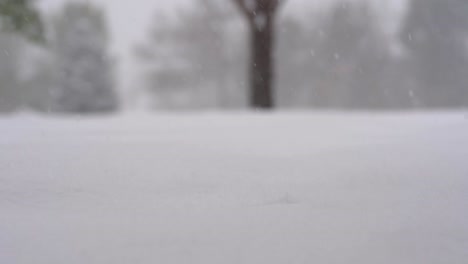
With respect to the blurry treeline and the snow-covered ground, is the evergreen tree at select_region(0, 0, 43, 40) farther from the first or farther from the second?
the blurry treeline

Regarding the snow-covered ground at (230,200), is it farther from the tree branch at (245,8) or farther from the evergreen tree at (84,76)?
the evergreen tree at (84,76)

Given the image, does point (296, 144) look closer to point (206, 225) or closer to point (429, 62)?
point (206, 225)

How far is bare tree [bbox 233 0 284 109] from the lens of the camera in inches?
332

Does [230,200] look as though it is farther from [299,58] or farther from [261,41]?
[299,58]

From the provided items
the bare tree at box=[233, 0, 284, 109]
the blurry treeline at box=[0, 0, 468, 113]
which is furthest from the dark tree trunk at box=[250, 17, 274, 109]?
the blurry treeline at box=[0, 0, 468, 113]

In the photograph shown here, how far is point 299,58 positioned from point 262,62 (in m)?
20.4

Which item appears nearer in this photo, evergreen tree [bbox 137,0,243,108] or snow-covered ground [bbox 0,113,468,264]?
snow-covered ground [bbox 0,113,468,264]

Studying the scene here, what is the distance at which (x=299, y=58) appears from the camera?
28422mm

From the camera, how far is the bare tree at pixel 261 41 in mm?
8445

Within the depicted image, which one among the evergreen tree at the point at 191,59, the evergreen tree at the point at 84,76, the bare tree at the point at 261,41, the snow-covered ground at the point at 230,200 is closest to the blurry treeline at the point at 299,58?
the evergreen tree at the point at 191,59

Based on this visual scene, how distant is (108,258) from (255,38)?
673cm

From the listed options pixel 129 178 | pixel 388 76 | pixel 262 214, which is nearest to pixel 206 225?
pixel 262 214

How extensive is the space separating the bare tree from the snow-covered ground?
4184mm

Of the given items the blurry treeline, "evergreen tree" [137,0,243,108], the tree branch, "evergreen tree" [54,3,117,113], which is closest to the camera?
the tree branch
